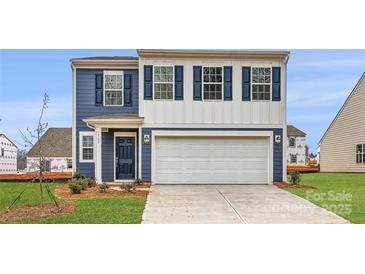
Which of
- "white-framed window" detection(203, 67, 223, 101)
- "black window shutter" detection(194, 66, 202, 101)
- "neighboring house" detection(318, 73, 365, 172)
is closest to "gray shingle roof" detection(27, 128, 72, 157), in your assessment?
"black window shutter" detection(194, 66, 202, 101)

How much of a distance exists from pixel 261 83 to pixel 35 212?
9549 mm

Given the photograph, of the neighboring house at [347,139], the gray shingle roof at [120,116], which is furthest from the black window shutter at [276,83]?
the neighboring house at [347,139]

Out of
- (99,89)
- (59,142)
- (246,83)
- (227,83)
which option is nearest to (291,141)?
(246,83)

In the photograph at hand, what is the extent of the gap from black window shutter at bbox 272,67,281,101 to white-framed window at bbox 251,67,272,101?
15 cm

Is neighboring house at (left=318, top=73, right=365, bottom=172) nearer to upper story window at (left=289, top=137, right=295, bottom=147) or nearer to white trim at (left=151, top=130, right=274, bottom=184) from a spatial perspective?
upper story window at (left=289, top=137, right=295, bottom=147)

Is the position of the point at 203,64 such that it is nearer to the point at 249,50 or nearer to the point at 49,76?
the point at 249,50

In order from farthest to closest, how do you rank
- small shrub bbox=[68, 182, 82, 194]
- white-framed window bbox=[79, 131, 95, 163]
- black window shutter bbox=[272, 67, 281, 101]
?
white-framed window bbox=[79, 131, 95, 163] < black window shutter bbox=[272, 67, 281, 101] < small shrub bbox=[68, 182, 82, 194]

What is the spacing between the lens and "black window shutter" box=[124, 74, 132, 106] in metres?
18.9

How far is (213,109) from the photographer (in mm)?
18094

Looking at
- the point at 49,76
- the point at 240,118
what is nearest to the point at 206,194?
the point at 240,118

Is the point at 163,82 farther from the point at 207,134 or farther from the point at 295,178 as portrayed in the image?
the point at 295,178
